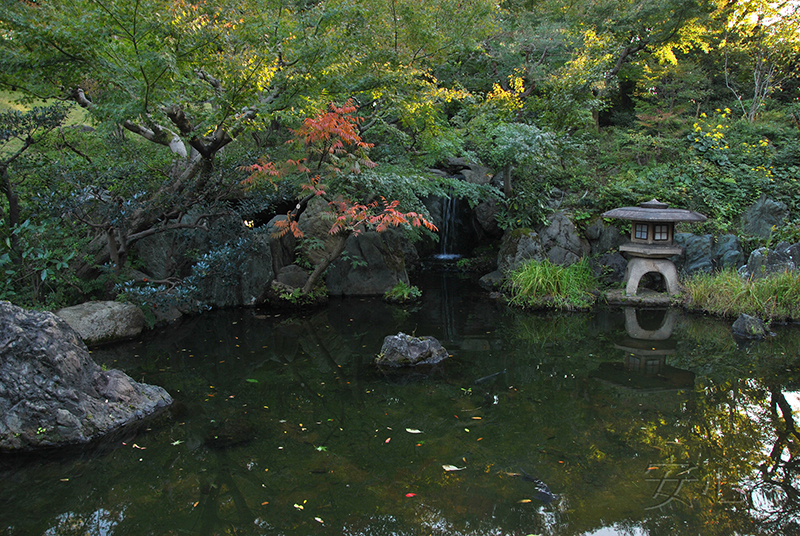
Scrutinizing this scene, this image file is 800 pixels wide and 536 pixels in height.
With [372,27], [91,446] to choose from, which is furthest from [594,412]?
[372,27]

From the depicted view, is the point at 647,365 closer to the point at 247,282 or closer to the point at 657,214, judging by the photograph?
the point at 657,214

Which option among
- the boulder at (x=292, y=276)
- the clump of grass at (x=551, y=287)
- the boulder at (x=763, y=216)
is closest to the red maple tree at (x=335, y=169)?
the boulder at (x=292, y=276)

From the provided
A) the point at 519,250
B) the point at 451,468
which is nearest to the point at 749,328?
the point at 519,250

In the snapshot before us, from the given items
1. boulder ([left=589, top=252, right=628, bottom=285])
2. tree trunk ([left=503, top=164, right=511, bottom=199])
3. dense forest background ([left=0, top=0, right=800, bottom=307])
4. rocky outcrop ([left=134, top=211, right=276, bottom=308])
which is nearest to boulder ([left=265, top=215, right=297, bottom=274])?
rocky outcrop ([left=134, top=211, right=276, bottom=308])

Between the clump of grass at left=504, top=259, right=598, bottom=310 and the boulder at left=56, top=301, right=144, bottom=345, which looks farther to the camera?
the clump of grass at left=504, top=259, right=598, bottom=310

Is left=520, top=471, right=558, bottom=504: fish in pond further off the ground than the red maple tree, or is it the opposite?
the red maple tree

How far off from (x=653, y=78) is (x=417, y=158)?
790 cm

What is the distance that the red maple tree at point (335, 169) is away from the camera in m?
7.32

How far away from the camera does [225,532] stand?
3.12 m

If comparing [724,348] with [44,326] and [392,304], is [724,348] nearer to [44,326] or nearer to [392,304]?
[392,304]

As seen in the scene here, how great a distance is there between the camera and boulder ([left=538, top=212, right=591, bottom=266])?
10094 mm

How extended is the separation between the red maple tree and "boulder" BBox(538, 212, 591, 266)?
10.9 ft

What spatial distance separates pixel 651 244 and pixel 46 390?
29.9ft

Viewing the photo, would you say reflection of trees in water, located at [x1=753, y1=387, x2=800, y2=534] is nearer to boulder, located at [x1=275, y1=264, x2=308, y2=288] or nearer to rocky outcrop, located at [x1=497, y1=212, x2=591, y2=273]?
rocky outcrop, located at [x1=497, y1=212, x2=591, y2=273]
